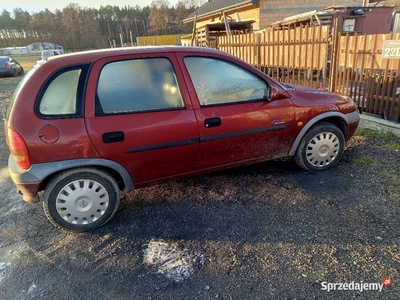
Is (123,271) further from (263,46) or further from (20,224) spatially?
(263,46)

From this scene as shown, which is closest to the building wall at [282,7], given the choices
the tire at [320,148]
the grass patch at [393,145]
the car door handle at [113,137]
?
the grass patch at [393,145]

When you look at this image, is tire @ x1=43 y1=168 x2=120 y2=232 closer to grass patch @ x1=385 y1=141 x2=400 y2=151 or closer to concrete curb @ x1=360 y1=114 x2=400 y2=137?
grass patch @ x1=385 y1=141 x2=400 y2=151

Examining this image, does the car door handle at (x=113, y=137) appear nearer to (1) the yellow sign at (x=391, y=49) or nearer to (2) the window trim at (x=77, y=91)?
(2) the window trim at (x=77, y=91)

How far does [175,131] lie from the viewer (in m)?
2.93

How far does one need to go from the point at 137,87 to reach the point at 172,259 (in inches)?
65.8

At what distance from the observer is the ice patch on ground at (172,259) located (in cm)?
230

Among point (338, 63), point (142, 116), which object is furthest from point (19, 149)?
point (338, 63)

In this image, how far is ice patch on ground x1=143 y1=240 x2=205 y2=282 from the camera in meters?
2.30

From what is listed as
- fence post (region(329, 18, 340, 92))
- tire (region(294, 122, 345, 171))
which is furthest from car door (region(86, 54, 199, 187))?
fence post (region(329, 18, 340, 92))

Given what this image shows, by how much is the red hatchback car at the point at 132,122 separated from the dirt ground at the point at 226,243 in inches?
14.1

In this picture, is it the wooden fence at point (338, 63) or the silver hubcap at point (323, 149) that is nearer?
the silver hubcap at point (323, 149)

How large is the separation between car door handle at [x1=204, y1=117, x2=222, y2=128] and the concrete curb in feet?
11.7

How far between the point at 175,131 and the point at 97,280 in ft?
4.97
